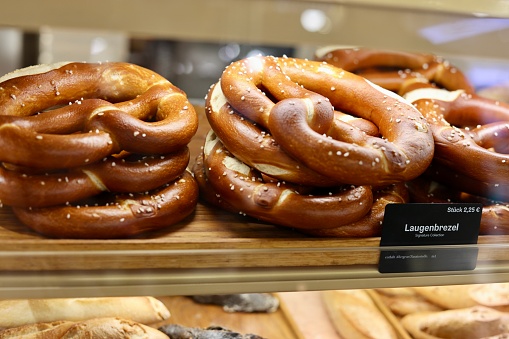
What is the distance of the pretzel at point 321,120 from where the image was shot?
3.96 ft

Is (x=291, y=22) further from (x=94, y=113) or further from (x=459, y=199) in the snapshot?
(x=459, y=199)

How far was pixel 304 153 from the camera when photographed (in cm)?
121

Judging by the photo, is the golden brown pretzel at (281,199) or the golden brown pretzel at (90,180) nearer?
the golden brown pretzel at (90,180)

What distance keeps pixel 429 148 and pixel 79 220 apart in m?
0.73

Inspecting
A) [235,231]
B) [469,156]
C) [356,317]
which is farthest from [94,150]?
[356,317]

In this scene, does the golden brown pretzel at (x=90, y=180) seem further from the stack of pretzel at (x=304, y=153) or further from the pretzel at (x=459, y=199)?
the pretzel at (x=459, y=199)

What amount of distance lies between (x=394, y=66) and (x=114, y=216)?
104cm

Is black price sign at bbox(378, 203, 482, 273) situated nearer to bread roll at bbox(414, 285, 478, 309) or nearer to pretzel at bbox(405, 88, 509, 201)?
pretzel at bbox(405, 88, 509, 201)

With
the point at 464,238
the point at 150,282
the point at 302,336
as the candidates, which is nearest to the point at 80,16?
the point at 150,282

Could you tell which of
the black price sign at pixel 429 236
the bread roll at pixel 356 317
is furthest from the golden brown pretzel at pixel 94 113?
the bread roll at pixel 356 317

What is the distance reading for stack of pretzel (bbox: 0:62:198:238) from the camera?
Answer: 114cm

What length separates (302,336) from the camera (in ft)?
5.58

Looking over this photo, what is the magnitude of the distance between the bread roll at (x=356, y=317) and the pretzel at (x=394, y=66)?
63 cm

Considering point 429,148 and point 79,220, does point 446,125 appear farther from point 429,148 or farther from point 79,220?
point 79,220
